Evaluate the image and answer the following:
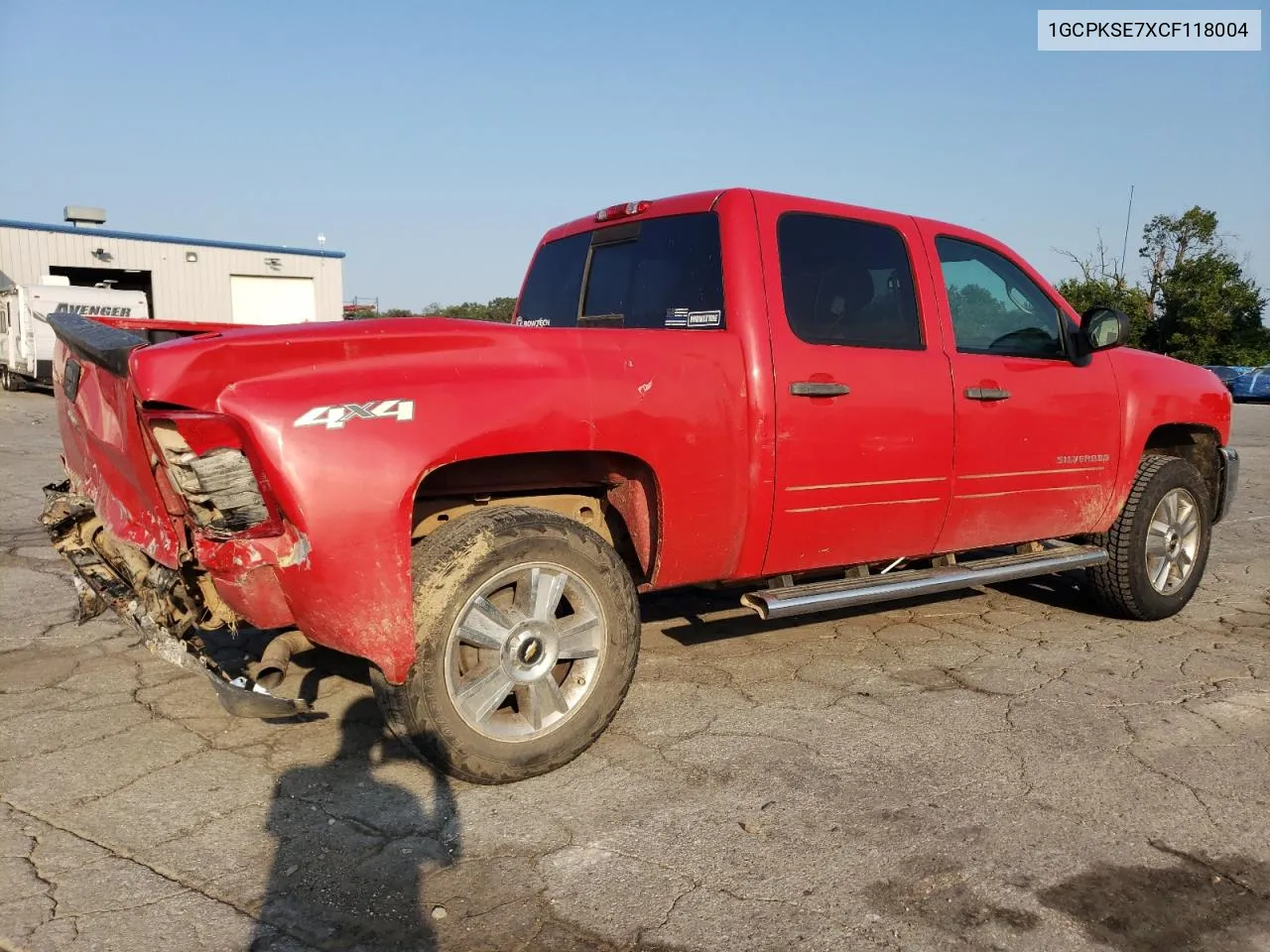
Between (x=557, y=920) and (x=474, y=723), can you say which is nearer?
(x=557, y=920)

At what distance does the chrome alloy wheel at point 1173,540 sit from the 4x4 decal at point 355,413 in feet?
13.9

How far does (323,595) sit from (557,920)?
111cm

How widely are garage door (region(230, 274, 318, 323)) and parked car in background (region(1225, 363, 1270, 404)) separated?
2820cm

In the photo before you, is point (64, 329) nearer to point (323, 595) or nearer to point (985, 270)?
point (323, 595)

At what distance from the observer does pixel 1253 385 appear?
92.2 feet

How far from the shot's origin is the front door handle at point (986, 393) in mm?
4336

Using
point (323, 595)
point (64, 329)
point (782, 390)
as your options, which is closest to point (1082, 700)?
point (782, 390)

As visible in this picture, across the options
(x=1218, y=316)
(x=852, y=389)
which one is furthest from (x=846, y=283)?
(x=1218, y=316)

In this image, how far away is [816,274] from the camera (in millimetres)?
4020

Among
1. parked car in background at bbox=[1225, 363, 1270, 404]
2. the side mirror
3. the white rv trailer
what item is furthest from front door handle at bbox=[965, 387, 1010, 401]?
parked car in background at bbox=[1225, 363, 1270, 404]

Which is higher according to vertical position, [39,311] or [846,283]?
[39,311]

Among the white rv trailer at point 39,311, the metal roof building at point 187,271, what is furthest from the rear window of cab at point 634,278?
the metal roof building at point 187,271

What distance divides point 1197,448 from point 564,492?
4.06m

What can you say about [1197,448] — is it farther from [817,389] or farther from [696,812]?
[696,812]
